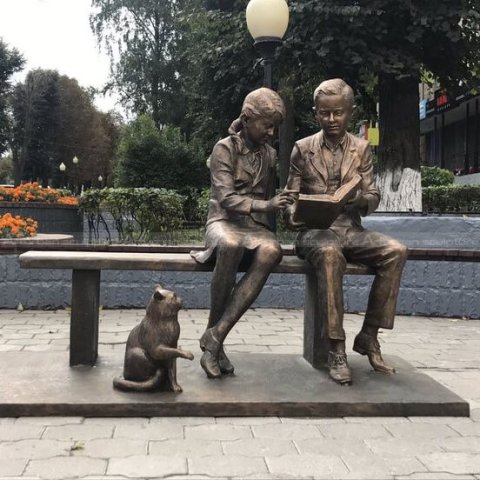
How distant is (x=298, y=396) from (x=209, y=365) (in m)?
0.64

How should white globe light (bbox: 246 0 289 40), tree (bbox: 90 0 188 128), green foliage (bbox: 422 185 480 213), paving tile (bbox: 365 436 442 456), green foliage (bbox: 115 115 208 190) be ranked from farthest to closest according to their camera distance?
tree (bbox: 90 0 188 128)
green foliage (bbox: 115 115 208 190)
green foliage (bbox: 422 185 480 213)
white globe light (bbox: 246 0 289 40)
paving tile (bbox: 365 436 442 456)

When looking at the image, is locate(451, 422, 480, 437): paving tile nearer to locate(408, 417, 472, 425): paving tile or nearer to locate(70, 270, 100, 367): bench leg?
locate(408, 417, 472, 425): paving tile

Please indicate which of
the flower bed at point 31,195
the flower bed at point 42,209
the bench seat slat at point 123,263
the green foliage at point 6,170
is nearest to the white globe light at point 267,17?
the bench seat slat at point 123,263

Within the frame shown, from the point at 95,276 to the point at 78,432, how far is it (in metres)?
1.36

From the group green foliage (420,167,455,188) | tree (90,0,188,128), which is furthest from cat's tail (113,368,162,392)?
tree (90,0,188,128)

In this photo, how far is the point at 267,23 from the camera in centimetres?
760

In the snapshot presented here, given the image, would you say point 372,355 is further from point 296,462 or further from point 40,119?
point 40,119

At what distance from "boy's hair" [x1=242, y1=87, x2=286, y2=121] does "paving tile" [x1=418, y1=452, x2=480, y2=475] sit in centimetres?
235

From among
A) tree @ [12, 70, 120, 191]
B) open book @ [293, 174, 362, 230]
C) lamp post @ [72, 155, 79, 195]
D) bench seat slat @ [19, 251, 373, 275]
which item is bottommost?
bench seat slat @ [19, 251, 373, 275]

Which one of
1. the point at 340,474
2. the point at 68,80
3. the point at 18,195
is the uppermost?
the point at 68,80

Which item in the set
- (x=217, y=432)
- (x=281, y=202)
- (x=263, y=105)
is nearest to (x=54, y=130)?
(x=263, y=105)

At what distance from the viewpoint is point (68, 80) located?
183ft

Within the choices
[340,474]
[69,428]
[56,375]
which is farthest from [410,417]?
[56,375]

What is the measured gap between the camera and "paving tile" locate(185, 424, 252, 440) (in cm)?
341
